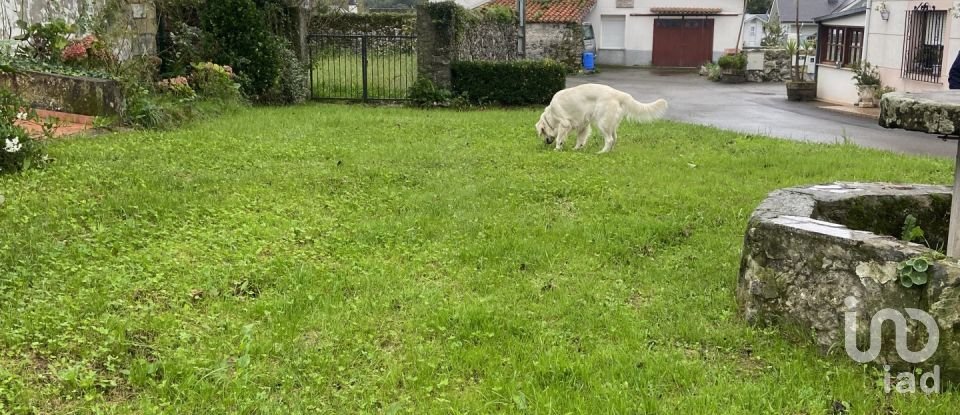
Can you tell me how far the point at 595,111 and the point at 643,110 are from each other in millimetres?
589

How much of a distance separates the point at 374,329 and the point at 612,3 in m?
36.5

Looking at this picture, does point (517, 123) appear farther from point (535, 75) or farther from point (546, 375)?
point (546, 375)

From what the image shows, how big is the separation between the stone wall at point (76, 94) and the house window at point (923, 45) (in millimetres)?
15637

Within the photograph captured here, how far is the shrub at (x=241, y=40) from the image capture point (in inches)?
551

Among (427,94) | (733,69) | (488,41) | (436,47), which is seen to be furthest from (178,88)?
(733,69)

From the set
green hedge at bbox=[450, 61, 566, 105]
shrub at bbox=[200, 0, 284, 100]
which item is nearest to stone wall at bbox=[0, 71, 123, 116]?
shrub at bbox=[200, 0, 284, 100]

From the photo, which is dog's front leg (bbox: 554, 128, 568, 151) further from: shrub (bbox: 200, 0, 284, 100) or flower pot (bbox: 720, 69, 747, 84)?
flower pot (bbox: 720, 69, 747, 84)

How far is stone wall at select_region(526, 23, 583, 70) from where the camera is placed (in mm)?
33781

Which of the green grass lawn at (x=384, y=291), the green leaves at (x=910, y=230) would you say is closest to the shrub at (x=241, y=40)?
the green grass lawn at (x=384, y=291)

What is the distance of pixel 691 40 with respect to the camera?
38.2m

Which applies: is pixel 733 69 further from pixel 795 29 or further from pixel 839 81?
pixel 795 29

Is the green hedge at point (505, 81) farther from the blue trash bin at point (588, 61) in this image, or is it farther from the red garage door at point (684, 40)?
the red garage door at point (684, 40)

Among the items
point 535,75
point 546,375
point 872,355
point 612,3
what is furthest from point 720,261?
point 612,3

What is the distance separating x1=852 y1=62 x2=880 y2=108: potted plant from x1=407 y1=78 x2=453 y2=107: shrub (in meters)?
9.79
